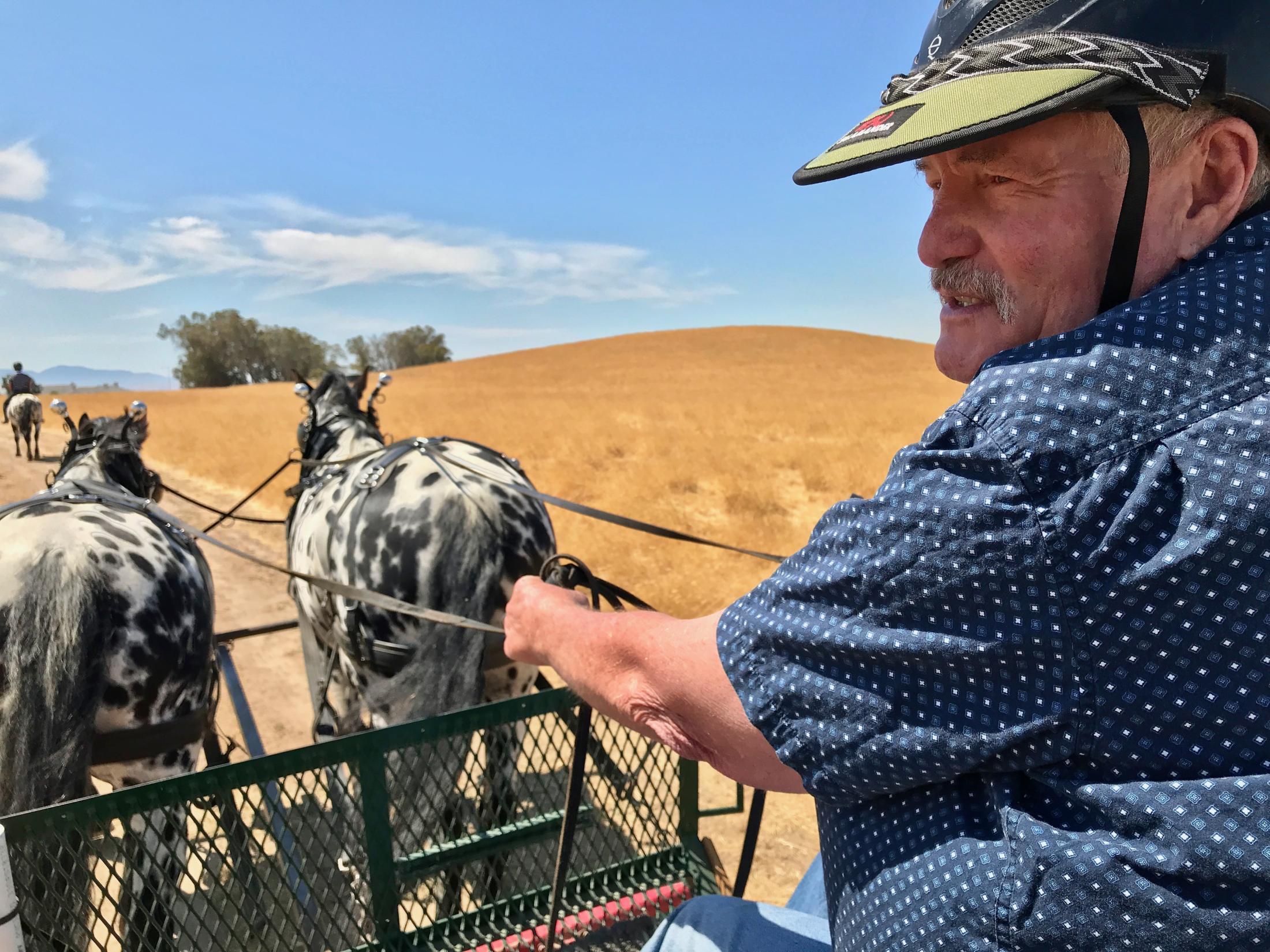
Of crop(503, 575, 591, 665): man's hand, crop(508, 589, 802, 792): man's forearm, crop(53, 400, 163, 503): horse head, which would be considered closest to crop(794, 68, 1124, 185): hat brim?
crop(508, 589, 802, 792): man's forearm

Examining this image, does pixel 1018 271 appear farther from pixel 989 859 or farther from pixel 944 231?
pixel 989 859

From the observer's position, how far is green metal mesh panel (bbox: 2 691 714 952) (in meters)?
2.02

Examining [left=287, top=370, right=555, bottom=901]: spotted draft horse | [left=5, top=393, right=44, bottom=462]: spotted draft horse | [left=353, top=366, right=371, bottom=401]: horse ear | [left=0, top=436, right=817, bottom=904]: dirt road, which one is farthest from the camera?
[left=5, top=393, right=44, bottom=462]: spotted draft horse

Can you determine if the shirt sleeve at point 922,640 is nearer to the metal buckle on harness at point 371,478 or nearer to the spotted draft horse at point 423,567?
the spotted draft horse at point 423,567

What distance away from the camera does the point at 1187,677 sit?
94 cm

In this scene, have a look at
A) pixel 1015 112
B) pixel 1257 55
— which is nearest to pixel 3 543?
pixel 1015 112

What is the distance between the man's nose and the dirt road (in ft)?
11.9

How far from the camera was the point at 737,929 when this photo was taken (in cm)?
169

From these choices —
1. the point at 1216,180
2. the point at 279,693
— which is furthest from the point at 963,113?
the point at 279,693

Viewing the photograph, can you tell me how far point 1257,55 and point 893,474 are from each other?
77 cm

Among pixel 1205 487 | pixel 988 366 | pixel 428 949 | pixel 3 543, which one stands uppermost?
pixel 988 366

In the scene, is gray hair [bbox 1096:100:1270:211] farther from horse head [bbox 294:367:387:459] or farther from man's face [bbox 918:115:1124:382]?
horse head [bbox 294:367:387:459]

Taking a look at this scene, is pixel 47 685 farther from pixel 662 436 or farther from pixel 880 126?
pixel 662 436

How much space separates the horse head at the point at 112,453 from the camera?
13.8ft
